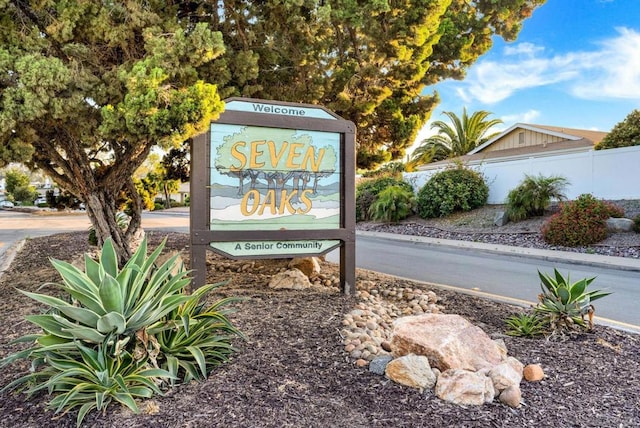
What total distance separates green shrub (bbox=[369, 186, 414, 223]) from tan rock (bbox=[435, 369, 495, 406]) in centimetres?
1774

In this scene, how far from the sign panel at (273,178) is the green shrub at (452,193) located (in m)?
14.4

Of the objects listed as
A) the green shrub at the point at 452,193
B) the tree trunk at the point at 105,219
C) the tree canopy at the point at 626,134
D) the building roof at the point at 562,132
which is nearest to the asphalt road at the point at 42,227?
the tree trunk at the point at 105,219

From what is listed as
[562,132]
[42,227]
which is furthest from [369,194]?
[42,227]

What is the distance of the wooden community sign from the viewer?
5.32 meters

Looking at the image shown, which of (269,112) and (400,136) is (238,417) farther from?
(400,136)

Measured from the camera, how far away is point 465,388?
2.86 metres

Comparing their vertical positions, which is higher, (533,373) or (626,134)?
(626,134)

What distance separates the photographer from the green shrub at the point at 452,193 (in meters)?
19.5

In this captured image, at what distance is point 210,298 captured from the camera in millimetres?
5336

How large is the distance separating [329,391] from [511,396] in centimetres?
115

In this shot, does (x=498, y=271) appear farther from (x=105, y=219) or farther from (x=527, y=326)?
(x=105, y=219)

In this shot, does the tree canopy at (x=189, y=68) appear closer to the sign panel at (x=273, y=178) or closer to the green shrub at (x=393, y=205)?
the sign panel at (x=273, y=178)

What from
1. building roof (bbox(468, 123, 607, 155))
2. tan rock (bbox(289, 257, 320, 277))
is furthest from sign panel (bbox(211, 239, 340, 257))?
building roof (bbox(468, 123, 607, 155))

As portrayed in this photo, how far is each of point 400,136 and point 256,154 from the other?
368cm
